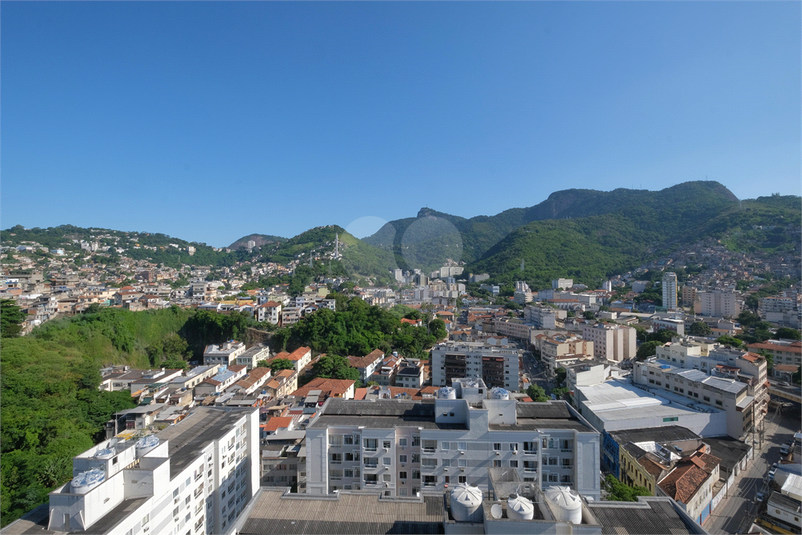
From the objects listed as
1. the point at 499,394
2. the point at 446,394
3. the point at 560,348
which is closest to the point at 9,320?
the point at 446,394

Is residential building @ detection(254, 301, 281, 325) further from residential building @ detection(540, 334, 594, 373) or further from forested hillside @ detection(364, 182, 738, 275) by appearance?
forested hillside @ detection(364, 182, 738, 275)

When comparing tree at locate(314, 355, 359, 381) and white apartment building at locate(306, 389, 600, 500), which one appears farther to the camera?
tree at locate(314, 355, 359, 381)

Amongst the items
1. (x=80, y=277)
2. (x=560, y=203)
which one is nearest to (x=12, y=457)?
(x=80, y=277)

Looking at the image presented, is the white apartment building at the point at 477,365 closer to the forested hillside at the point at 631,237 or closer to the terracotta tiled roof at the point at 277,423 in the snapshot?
the terracotta tiled roof at the point at 277,423

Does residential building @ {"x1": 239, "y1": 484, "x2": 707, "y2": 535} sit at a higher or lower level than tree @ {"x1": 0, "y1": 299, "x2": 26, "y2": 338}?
lower

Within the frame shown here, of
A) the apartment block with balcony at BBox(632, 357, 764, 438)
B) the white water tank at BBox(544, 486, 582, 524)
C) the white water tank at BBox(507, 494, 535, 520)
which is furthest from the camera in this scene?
the apartment block with balcony at BBox(632, 357, 764, 438)

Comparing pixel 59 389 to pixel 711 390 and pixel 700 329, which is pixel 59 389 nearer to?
pixel 711 390

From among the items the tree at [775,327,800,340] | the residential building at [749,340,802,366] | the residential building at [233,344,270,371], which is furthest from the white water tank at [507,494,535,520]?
the tree at [775,327,800,340]
